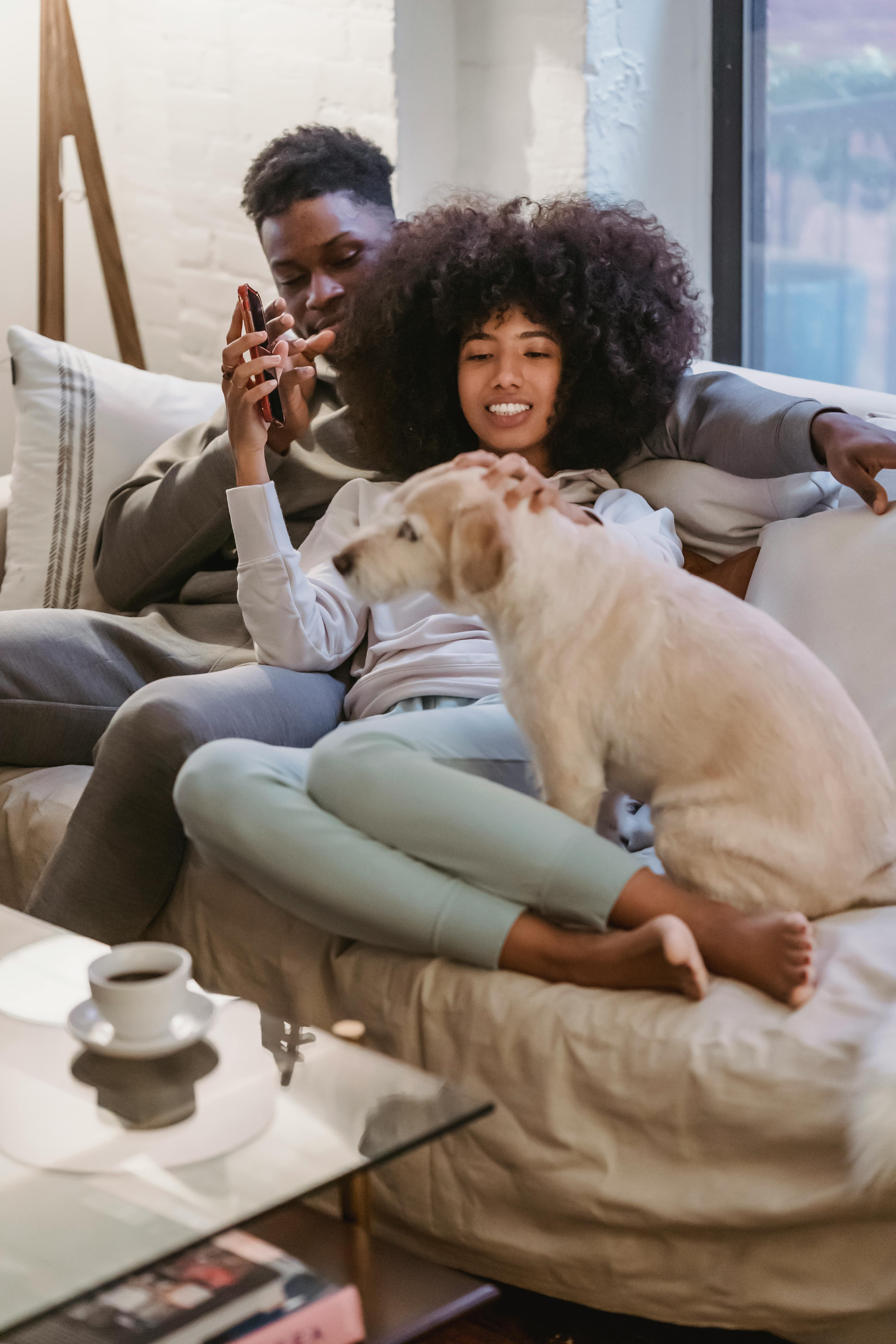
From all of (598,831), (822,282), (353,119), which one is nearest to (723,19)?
(822,282)

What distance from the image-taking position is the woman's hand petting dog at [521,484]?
45.7 inches

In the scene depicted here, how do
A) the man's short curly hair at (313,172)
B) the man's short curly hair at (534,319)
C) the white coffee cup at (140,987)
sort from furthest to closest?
the man's short curly hair at (313,172), the man's short curly hair at (534,319), the white coffee cup at (140,987)

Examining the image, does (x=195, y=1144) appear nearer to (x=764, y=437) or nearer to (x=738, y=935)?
(x=738, y=935)

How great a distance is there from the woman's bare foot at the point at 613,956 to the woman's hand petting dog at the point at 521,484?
0.38 metres

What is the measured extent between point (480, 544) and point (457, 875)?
0.30 m

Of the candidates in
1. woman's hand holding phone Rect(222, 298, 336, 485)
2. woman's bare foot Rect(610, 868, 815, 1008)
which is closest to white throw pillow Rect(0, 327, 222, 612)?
woman's hand holding phone Rect(222, 298, 336, 485)

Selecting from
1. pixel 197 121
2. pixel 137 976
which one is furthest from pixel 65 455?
pixel 137 976

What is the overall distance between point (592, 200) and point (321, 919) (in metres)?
1.17

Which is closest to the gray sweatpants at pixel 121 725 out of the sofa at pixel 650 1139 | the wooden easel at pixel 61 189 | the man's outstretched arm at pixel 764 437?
the sofa at pixel 650 1139

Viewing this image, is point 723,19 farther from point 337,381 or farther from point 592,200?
point 337,381

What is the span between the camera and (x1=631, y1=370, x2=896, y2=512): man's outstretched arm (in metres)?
1.42

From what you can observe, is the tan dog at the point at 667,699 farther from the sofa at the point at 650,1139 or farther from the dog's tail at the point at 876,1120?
the dog's tail at the point at 876,1120

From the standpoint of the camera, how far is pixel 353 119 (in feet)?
7.98

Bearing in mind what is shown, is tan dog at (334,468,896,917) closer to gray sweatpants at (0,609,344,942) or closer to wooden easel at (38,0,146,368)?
gray sweatpants at (0,609,344,942)
